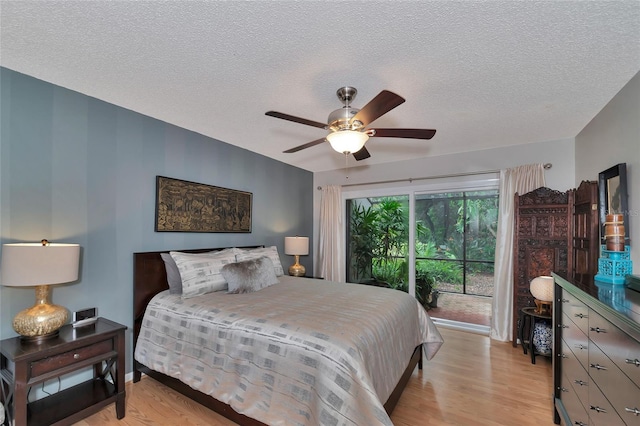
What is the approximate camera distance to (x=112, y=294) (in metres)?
2.50

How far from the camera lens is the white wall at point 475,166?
11.2 feet

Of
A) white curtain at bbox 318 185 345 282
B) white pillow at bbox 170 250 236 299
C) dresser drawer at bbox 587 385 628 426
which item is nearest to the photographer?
dresser drawer at bbox 587 385 628 426

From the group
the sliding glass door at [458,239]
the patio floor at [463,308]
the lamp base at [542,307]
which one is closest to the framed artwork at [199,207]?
the sliding glass door at [458,239]

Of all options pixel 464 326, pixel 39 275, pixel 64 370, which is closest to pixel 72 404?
pixel 64 370

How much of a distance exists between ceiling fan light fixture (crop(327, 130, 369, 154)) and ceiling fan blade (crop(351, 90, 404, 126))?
0.09 metres

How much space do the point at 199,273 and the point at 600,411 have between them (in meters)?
2.83

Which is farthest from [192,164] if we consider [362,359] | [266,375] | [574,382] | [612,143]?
[612,143]

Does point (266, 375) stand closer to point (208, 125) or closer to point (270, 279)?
point (270, 279)

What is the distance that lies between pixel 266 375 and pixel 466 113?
2.78 meters

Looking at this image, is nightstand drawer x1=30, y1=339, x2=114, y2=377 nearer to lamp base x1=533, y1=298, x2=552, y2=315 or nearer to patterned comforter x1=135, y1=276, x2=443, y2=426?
patterned comforter x1=135, y1=276, x2=443, y2=426

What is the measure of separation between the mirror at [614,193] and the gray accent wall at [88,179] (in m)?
3.82

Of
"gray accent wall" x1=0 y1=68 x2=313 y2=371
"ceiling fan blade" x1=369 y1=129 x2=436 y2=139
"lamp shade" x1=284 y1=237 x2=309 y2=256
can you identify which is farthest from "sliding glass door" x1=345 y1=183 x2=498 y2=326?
"gray accent wall" x1=0 y1=68 x2=313 y2=371

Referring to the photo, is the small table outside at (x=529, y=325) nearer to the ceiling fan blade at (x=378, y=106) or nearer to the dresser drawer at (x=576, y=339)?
the dresser drawer at (x=576, y=339)

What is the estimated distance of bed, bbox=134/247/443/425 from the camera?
5.04ft
